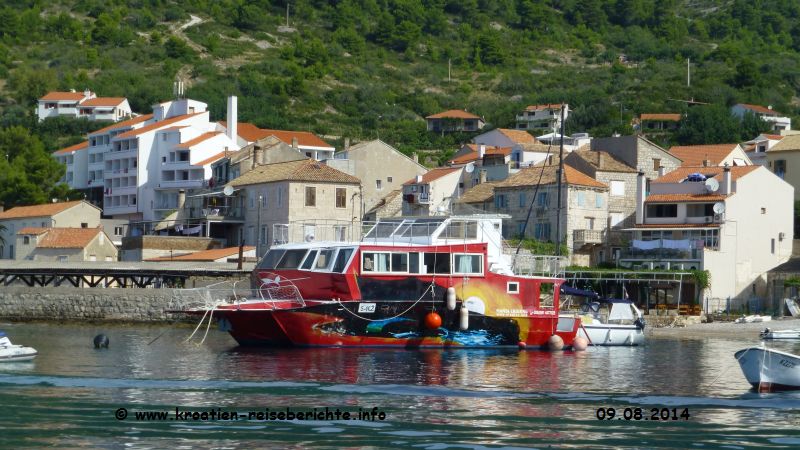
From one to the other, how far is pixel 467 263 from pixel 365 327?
162 inches

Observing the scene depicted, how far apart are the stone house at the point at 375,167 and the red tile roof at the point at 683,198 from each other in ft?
68.2

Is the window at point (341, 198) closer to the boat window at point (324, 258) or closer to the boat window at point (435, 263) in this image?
the boat window at point (435, 263)

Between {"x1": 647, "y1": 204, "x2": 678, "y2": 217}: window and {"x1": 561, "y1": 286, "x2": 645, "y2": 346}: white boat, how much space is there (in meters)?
20.0

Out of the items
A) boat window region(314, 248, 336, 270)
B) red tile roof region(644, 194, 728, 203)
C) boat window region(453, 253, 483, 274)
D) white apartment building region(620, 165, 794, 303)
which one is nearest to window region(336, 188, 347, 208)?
white apartment building region(620, 165, 794, 303)

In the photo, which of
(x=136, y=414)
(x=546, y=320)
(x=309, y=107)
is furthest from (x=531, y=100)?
(x=136, y=414)

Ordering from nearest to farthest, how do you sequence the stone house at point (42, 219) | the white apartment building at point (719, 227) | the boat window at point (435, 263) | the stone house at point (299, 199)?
the boat window at point (435, 263), the white apartment building at point (719, 227), the stone house at point (299, 199), the stone house at point (42, 219)

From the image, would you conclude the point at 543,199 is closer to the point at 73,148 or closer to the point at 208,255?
the point at 208,255

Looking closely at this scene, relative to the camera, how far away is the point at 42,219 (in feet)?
280

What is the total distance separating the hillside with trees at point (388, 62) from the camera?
434 ft

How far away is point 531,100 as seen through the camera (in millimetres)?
146000

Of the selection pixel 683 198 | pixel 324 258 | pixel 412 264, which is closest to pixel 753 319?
pixel 683 198

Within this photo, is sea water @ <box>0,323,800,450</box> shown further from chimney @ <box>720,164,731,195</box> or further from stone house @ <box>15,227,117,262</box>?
stone house @ <box>15,227,117,262</box>

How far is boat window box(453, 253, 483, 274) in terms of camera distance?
148 ft

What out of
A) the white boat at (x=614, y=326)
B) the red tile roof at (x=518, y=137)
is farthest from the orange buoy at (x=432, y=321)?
the red tile roof at (x=518, y=137)
